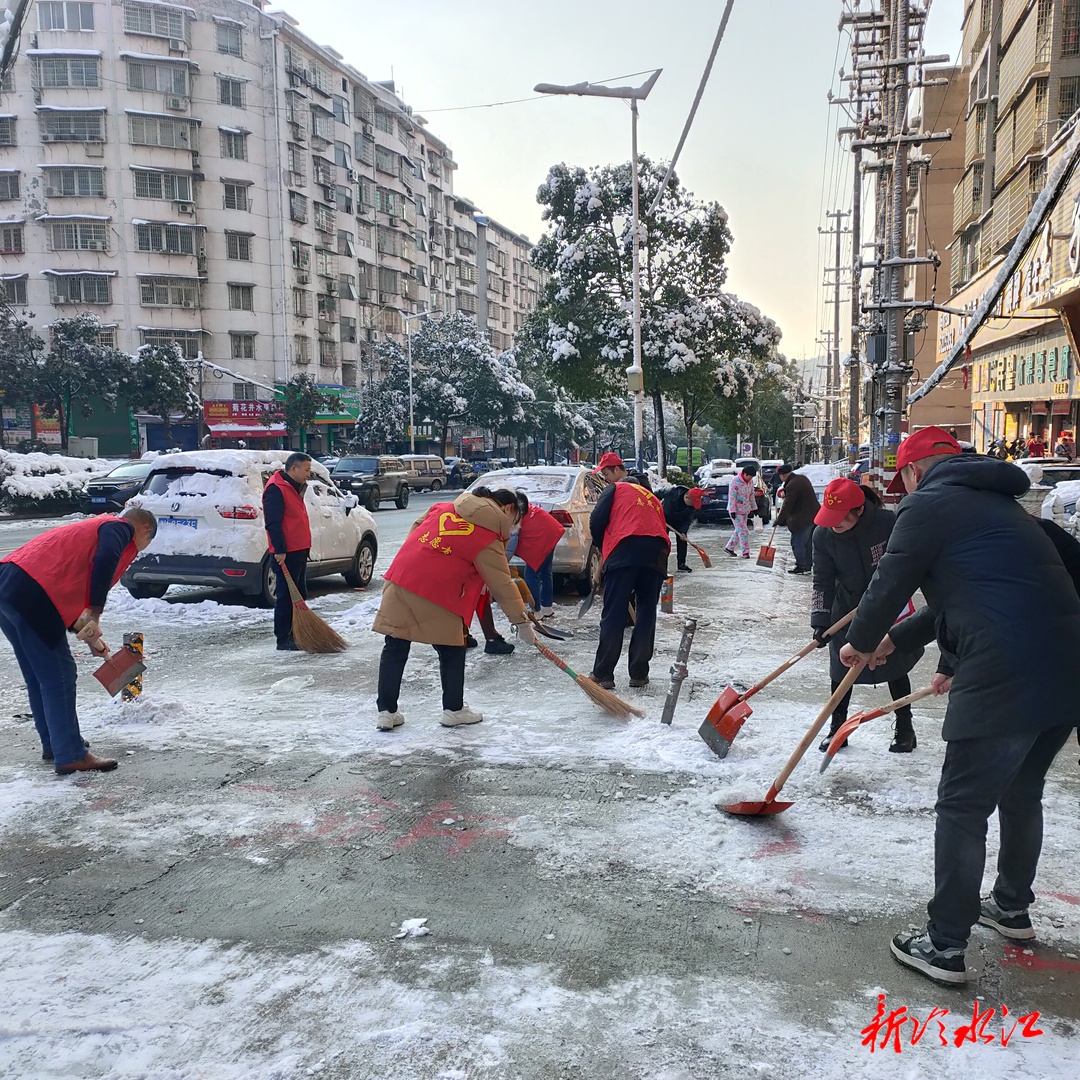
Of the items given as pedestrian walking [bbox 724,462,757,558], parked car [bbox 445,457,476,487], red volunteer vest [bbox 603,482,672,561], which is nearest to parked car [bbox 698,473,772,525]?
pedestrian walking [bbox 724,462,757,558]

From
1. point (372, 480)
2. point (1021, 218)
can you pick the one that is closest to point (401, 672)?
point (372, 480)

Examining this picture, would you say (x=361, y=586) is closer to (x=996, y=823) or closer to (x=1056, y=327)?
(x=996, y=823)

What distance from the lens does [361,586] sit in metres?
12.7

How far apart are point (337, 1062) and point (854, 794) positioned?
3.07 meters

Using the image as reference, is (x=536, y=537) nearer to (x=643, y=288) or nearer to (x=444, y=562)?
(x=444, y=562)

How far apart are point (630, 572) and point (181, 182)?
49.9 meters

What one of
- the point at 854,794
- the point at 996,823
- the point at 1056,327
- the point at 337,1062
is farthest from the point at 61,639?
the point at 1056,327

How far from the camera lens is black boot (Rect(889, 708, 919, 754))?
18.8ft

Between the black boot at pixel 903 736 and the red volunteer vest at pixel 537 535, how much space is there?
13.8 ft

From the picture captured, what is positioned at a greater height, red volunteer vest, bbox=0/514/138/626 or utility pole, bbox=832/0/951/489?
utility pole, bbox=832/0/951/489

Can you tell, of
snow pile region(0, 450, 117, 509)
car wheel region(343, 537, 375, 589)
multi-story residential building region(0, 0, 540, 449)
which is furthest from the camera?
multi-story residential building region(0, 0, 540, 449)

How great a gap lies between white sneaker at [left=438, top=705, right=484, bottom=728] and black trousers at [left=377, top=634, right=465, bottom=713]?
3cm

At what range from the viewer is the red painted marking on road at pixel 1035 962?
131 inches

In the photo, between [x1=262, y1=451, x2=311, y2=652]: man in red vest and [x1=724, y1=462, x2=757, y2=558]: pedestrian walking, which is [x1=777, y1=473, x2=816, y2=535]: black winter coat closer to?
[x1=724, y1=462, x2=757, y2=558]: pedestrian walking
